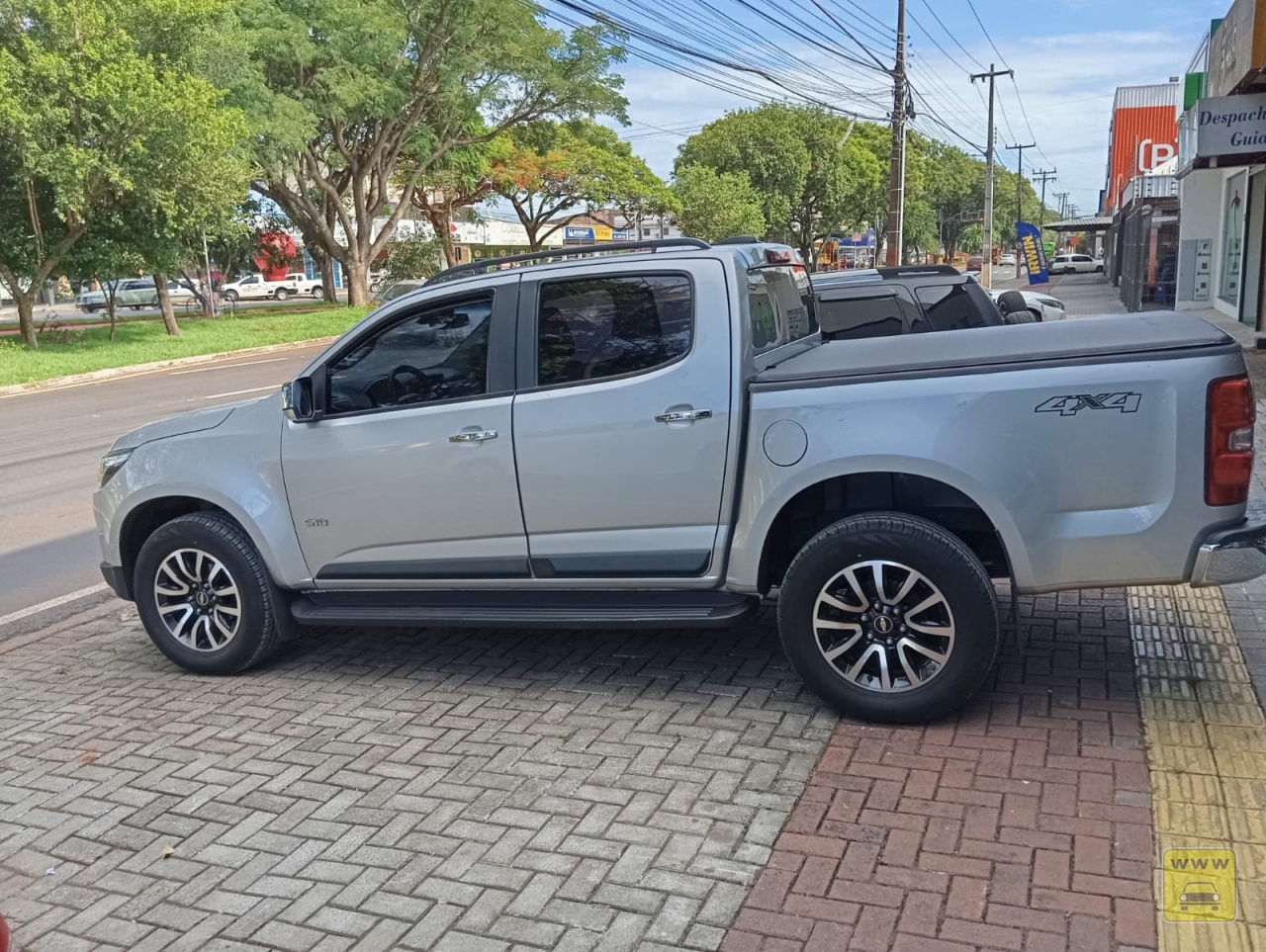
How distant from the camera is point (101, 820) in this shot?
397 centimetres

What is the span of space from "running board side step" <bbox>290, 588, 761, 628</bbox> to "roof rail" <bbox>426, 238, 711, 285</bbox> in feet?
4.91

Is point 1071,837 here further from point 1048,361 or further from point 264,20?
point 264,20

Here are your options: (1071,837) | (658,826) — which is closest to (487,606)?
(658,826)

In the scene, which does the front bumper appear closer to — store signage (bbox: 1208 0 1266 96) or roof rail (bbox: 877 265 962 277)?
roof rail (bbox: 877 265 962 277)

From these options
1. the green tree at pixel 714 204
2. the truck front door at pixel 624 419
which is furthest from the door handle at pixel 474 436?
the green tree at pixel 714 204

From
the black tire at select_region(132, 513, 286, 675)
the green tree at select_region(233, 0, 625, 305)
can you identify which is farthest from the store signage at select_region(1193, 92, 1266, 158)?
the green tree at select_region(233, 0, 625, 305)

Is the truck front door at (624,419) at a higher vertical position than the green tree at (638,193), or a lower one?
lower

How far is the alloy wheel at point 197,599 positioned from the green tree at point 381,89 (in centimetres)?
2491

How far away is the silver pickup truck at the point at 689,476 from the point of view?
403cm

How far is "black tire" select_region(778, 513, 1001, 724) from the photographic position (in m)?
4.14

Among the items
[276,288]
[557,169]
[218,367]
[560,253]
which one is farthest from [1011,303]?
[276,288]

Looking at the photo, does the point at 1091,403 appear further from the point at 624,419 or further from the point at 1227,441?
the point at 624,419

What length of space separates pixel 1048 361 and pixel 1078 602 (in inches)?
88.8

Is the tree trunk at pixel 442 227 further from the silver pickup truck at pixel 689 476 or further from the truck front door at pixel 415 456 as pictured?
the truck front door at pixel 415 456
